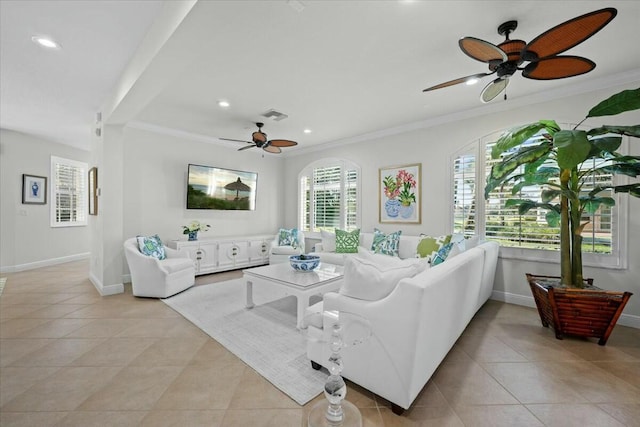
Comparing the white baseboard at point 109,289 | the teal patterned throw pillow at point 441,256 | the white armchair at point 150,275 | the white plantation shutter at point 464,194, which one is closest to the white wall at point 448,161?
the white plantation shutter at point 464,194

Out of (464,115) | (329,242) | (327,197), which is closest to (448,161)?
(464,115)

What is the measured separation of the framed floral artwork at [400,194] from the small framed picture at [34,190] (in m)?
7.02

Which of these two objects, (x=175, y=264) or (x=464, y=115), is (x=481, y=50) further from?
(x=175, y=264)

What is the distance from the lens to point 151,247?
410 cm

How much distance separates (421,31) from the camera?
2273 millimetres

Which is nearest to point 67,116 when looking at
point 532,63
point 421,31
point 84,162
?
point 84,162

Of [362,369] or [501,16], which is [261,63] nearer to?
[501,16]

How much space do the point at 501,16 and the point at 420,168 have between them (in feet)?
8.67

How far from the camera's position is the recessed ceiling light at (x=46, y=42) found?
2455mm

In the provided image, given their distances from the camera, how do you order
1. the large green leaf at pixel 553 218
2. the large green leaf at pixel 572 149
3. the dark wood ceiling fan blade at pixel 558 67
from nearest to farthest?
the dark wood ceiling fan blade at pixel 558 67
the large green leaf at pixel 572 149
the large green leaf at pixel 553 218

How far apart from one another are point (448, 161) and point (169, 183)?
193 inches

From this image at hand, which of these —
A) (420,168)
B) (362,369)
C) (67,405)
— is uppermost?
(420,168)

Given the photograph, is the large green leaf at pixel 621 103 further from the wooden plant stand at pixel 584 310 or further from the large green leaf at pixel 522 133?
the wooden plant stand at pixel 584 310

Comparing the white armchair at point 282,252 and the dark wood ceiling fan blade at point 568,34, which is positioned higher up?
the dark wood ceiling fan blade at point 568,34
